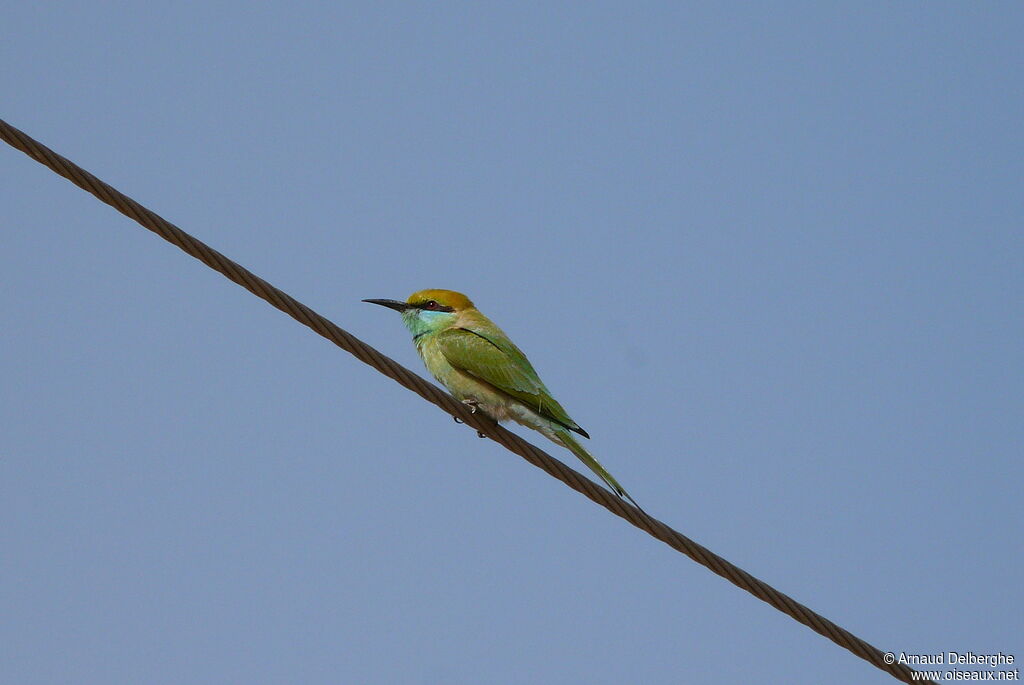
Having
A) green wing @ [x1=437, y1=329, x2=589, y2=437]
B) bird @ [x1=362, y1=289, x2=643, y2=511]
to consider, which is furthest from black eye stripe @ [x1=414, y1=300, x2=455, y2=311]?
green wing @ [x1=437, y1=329, x2=589, y2=437]

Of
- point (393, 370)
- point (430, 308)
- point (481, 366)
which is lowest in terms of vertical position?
point (393, 370)

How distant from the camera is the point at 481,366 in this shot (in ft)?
16.0

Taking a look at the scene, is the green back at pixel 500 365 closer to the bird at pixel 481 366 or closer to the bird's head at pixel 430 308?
the bird at pixel 481 366

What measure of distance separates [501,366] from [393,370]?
59.2 inches

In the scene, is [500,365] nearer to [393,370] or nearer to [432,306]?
[432,306]

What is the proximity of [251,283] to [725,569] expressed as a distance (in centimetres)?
147

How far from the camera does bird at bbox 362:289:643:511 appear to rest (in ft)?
15.5

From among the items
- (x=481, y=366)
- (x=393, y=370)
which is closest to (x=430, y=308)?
(x=481, y=366)

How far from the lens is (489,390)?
4.84m

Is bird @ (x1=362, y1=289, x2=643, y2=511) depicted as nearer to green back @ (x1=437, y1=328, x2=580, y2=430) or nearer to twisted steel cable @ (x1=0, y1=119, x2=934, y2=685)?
green back @ (x1=437, y1=328, x2=580, y2=430)

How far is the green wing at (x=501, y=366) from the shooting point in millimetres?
4734

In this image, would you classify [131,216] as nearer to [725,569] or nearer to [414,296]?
[725,569]

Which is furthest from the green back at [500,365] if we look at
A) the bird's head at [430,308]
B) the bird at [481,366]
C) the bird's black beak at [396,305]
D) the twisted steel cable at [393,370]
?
the twisted steel cable at [393,370]

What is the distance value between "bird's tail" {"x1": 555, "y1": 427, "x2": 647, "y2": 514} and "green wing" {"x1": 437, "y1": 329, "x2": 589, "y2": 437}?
0.08 m
